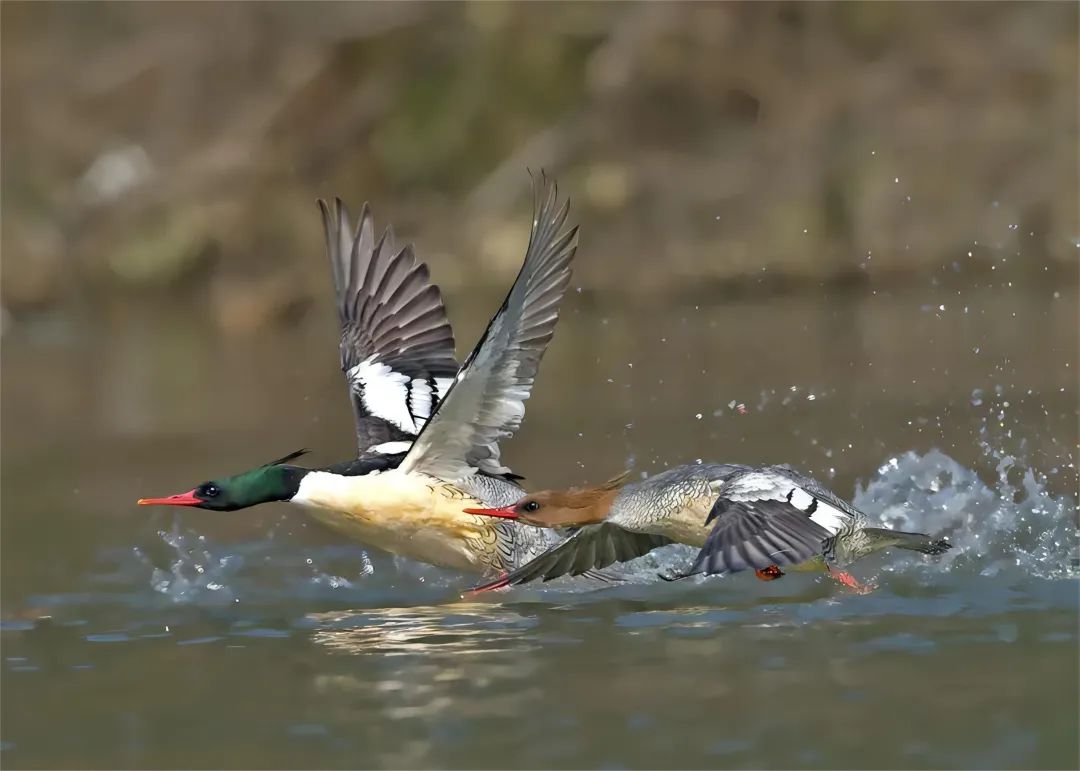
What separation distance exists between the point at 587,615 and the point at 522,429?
14.1ft

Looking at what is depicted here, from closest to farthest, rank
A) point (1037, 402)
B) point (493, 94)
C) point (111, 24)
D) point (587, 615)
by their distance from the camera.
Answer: point (587, 615) → point (1037, 402) → point (493, 94) → point (111, 24)

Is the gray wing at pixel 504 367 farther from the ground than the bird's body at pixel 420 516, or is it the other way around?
the gray wing at pixel 504 367

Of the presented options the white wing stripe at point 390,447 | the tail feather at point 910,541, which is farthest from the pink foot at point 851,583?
the white wing stripe at point 390,447

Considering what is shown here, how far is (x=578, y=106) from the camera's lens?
19.4 metres

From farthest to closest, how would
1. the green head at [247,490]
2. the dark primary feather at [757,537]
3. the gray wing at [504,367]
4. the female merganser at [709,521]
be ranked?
the green head at [247,490], the gray wing at [504,367], the female merganser at [709,521], the dark primary feather at [757,537]

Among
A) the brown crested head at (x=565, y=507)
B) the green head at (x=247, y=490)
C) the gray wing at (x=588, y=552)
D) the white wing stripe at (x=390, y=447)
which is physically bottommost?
the gray wing at (x=588, y=552)

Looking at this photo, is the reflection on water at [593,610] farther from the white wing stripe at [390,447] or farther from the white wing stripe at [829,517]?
the white wing stripe at [390,447]

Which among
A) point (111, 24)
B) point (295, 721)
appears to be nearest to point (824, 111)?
point (111, 24)

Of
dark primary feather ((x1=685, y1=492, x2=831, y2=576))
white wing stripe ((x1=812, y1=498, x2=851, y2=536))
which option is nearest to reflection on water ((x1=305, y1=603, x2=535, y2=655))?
dark primary feather ((x1=685, y1=492, x2=831, y2=576))

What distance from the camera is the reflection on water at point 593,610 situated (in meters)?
4.89

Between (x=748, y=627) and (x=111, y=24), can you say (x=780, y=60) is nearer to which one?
(x=111, y=24)

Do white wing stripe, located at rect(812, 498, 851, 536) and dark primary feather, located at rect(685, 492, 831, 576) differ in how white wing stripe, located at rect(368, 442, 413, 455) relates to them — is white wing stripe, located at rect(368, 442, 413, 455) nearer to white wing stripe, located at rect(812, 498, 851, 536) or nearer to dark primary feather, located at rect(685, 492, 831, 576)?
dark primary feather, located at rect(685, 492, 831, 576)

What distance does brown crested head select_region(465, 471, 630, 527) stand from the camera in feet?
22.3

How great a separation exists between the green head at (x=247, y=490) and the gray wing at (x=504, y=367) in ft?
1.66
